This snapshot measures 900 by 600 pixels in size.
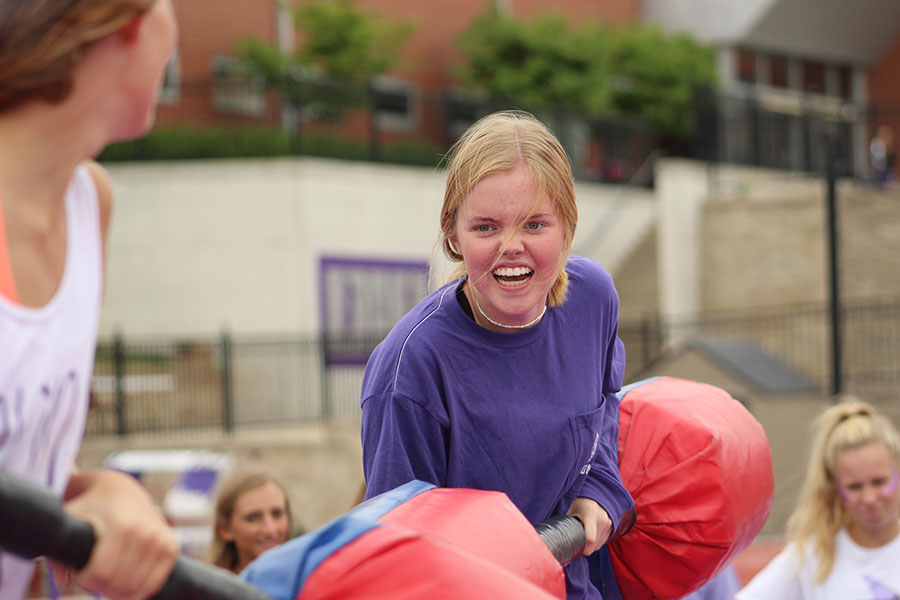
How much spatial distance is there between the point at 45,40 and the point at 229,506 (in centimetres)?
383

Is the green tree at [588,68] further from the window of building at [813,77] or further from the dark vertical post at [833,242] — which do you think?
the dark vertical post at [833,242]

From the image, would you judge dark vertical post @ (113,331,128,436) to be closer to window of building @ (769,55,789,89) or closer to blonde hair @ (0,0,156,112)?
blonde hair @ (0,0,156,112)

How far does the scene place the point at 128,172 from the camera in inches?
693

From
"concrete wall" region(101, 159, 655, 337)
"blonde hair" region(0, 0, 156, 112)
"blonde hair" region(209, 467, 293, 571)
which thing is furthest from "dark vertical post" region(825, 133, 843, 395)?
"blonde hair" region(0, 0, 156, 112)

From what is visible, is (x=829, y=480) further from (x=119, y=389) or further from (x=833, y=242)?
(x=119, y=389)

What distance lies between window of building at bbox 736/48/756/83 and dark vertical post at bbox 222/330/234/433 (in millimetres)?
17038

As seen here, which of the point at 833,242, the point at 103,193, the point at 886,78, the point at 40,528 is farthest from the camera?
the point at 886,78

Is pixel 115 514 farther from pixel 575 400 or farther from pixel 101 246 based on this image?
pixel 575 400

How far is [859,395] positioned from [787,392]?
2.74 metres

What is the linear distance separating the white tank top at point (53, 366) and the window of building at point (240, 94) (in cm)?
1722

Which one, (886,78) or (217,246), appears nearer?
(217,246)

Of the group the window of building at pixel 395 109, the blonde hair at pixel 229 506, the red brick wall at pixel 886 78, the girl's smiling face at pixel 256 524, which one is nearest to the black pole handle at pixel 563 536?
the girl's smiling face at pixel 256 524

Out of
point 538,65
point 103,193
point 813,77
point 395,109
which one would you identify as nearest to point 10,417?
point 103,193

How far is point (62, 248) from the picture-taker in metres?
1.64
